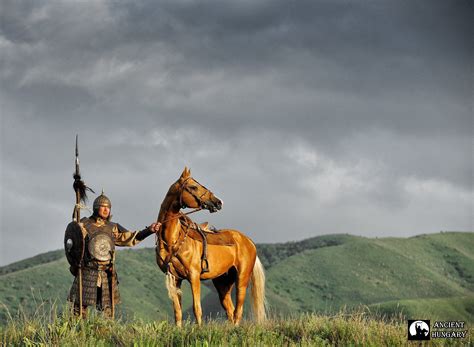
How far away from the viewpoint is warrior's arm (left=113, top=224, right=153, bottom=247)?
13.5 m

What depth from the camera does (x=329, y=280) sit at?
4631cm

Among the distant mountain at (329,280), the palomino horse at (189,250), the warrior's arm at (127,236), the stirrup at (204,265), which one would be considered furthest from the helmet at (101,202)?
the distant mountain at (329,280)

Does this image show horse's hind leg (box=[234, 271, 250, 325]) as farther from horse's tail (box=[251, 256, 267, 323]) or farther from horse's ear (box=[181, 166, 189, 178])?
horse's ear (box=[181, 166, 189, 178])

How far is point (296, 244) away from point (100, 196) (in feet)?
156

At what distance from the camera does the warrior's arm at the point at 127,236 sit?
13484 mm

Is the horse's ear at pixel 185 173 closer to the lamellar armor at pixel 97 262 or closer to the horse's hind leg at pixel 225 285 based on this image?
the lamellar armor at pixel 97 262

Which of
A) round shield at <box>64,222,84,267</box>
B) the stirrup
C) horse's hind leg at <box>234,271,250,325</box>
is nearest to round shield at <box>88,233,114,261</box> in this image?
round shield at <box>64,222,84,267</box>

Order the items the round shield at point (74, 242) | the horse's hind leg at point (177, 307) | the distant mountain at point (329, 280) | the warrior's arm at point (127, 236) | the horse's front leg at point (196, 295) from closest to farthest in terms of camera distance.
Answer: the round shield at point (74, 242) → the horse's hind leg at point (177, 307) → the horse's front leg at point (196, 295) → the warrior's arm at point (127, 236) → the distant mountain at point (329, 280)

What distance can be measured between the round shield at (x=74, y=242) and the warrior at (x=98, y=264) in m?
0.08

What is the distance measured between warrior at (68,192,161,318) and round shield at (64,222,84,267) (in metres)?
0.08

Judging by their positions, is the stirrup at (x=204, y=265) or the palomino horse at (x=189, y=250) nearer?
the palomino horse at (x=189, y=250)

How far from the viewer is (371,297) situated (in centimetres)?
4281

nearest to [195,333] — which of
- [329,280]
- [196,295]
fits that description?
[196,295]

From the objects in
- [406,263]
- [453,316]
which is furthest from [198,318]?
[406,263]
